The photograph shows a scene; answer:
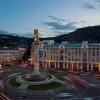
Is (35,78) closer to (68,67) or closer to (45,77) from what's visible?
(45,77)

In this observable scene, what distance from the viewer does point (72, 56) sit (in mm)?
107938

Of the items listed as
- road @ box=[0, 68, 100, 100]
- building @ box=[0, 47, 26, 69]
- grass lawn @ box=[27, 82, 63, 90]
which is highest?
building @ box=[0, 47, 26, 69]

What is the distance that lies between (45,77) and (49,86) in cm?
815

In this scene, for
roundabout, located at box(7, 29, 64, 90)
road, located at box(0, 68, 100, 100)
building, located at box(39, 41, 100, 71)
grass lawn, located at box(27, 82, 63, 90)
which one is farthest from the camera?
building, located at box(39, 41, 100, 71)

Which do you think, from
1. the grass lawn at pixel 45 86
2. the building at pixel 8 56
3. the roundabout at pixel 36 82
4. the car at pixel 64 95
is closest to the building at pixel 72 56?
the roundabout at pixel 36 82

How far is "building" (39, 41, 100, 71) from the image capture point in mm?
101950

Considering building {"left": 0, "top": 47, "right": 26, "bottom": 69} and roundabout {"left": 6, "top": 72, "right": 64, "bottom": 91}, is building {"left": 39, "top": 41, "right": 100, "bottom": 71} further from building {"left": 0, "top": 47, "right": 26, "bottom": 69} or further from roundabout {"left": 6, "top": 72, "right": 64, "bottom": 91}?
roundabout {"left": 6, "top": 72, "right": 64, "bottom": 91}

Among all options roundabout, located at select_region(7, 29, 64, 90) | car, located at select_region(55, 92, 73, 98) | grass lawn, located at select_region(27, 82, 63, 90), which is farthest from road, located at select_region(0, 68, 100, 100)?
roundabout, located at select_region(7, 29, 64, 90)

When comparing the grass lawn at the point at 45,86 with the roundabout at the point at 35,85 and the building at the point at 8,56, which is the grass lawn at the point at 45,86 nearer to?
the roundabout at the point at 35,85

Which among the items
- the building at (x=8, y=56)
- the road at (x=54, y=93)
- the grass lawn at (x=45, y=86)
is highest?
the building at (x=8, y=56)

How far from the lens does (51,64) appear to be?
115062mm

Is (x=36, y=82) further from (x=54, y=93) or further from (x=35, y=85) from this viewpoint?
(x=54, y=93)

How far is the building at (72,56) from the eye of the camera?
101950 mm

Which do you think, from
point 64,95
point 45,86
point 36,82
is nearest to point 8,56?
point 36,82
